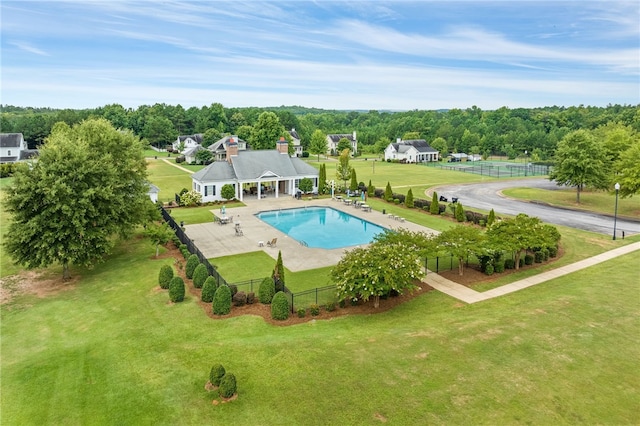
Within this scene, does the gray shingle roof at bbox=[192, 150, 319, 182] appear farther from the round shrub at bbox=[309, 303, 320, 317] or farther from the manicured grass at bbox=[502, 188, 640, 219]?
the round shrub at bbox=[309, 303, 320, 317]

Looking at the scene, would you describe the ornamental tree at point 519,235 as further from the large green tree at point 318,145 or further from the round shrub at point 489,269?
the large green tree at point 318,145

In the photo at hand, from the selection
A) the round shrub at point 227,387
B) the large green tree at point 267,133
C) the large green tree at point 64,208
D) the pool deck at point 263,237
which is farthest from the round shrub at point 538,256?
the large green tree at point 267,133

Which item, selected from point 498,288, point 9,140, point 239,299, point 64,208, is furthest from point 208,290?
point 9,140

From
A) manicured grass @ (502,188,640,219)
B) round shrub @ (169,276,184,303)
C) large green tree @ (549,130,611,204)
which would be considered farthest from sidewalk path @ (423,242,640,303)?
large green tree @ (549,130,611,204)

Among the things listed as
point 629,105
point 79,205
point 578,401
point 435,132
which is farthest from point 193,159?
point 629,105

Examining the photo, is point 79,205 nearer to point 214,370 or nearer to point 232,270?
point 232,270

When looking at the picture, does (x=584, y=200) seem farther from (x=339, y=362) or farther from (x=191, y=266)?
(x=339, y=362)
